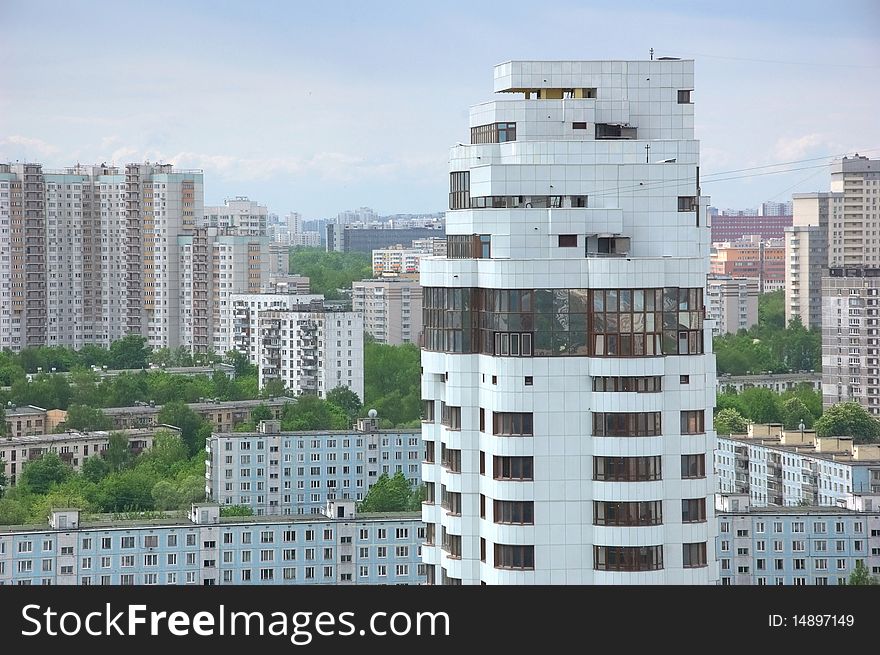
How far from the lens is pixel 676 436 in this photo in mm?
3674

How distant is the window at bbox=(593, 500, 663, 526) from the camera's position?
3.63m

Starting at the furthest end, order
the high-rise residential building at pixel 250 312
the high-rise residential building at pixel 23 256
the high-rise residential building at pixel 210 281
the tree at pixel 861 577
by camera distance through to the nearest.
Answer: the high-rise residential building at pixel 210 281 → the high-rise residential building at pixel 23 256 → the high-rise residential building at pixel 250 312 → the tree at pixel 861 577

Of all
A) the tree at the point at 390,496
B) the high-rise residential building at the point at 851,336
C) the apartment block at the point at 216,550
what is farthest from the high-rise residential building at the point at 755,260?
the apartment block at the point at 216,550

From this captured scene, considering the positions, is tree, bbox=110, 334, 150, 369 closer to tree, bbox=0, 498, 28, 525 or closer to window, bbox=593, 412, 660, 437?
tree, bbox=0, 498, 28, 525

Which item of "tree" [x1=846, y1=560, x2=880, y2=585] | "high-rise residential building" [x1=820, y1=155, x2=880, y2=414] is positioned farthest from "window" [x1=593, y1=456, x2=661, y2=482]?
"high-rise residential building" [x1=820, y1=155, x2=880, y2=414]

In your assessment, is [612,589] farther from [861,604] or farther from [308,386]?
[308,386]

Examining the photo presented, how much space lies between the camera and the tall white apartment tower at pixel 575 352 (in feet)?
11.9

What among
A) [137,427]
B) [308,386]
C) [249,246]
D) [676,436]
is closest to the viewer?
[676,436]

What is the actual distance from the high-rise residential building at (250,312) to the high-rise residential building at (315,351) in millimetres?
529

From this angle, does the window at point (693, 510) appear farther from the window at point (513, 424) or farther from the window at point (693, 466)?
the window at point (513, 424)

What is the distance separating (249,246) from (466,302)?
1367cm

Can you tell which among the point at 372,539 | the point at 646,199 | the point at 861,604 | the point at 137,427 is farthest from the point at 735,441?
the point at 861,604

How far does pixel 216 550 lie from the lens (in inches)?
282

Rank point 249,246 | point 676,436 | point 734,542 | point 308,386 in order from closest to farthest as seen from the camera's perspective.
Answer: point 676,436 → point 734,542 → point 308,386 → point 249,246
